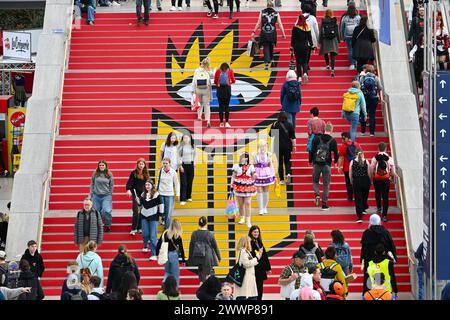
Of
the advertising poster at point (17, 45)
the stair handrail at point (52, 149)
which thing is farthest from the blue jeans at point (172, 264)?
the advertising poster at point (17, 45)

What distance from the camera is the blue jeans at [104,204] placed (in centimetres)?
2831

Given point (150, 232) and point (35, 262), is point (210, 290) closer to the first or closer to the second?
point (35, 262)

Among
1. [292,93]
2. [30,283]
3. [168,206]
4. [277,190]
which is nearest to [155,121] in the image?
[292,93]

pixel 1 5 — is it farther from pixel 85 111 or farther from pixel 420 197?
pixel 420 197

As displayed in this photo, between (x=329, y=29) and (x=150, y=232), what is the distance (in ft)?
25.0

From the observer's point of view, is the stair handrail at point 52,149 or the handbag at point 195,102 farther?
the handbag at point 195,102

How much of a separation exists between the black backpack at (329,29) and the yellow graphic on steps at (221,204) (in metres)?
2.83

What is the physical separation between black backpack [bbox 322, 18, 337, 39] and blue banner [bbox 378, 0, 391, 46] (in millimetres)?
1325

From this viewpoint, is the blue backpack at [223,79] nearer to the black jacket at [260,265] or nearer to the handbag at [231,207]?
the handbag at [231,207]

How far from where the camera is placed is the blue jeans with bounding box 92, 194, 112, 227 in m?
28.3

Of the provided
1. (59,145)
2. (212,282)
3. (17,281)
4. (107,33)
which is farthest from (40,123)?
(212,282)

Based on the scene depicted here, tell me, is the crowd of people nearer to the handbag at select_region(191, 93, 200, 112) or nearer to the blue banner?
the handbag at select_region(191, 93, 200, 112)

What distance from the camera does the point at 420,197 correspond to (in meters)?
28.4
